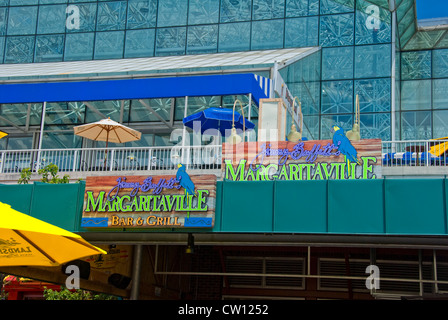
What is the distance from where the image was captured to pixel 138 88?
26406 millimetres

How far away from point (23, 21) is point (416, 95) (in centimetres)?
2220

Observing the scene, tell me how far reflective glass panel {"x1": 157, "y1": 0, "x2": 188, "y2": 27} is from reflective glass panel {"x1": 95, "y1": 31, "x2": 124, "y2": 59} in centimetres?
238

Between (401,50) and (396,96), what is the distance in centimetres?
378

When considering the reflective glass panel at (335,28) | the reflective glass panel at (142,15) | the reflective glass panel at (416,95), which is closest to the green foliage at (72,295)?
the reflective glass panel at (335,28)

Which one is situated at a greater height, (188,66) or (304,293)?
(188,66)

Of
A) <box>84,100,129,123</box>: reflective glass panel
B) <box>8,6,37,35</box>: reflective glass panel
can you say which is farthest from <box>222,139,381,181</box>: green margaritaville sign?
<box>8,6,37,35</box>: reflective glass panel

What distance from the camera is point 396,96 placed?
33656mm

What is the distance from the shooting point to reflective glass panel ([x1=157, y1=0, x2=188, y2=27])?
3562 centimetres


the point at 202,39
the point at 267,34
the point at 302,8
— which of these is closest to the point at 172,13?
the point at 202,39

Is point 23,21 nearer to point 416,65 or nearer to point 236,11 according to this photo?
point 236,11

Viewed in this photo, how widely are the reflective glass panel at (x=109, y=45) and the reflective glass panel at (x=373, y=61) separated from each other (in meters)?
12.7

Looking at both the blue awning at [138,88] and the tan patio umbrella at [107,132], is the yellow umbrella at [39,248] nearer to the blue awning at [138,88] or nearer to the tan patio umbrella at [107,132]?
the tan patio umbrella at [107,132]
